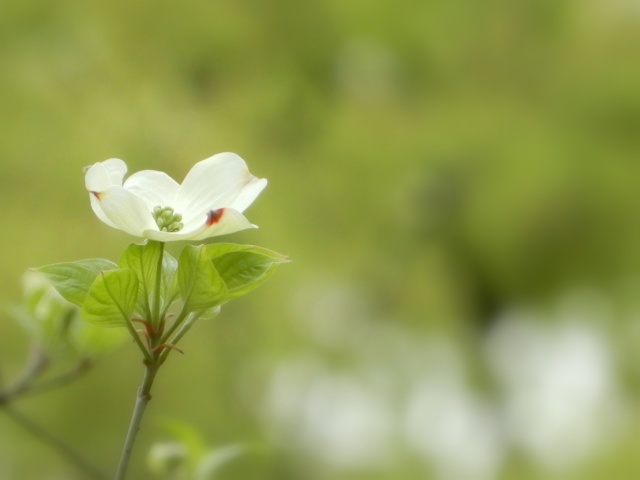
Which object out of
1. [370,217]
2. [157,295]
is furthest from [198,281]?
[370,217]

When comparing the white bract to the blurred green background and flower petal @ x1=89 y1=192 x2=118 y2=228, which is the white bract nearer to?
flower petal @ x1=89 y1=192 x2=118 y2=228

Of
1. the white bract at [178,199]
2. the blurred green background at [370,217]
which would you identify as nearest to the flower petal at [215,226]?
the white bract at [178,199]

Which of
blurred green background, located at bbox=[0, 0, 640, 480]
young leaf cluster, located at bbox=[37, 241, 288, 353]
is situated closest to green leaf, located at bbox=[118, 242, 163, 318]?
young leaf cluster, located at bbox=[37, 241, 288, 353]

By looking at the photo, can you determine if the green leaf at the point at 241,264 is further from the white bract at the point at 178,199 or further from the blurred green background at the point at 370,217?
the blurred green background at the point at 370,217

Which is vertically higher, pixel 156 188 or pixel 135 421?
pixel 156 188

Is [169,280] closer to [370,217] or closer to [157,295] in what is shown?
[157,295]

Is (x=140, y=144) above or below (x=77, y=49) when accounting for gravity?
below

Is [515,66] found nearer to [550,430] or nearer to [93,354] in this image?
[550,430]

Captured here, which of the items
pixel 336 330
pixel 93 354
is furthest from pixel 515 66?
pixel 93 354
